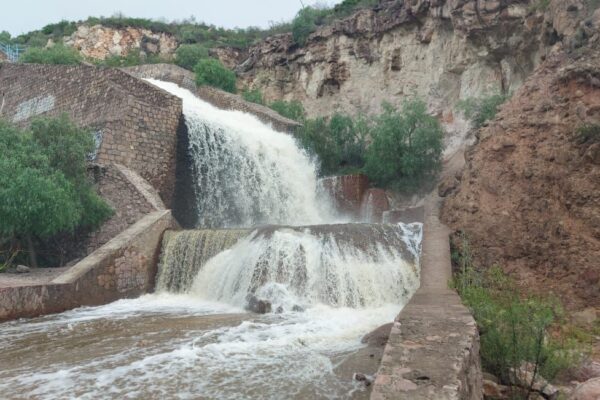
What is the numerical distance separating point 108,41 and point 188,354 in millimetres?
30505

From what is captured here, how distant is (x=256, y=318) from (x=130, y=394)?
3218 mm

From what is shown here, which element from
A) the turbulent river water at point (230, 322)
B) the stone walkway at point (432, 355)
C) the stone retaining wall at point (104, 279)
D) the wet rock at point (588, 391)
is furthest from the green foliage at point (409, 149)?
the wet rock at point (588, 391)

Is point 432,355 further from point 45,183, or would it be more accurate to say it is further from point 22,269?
point 22,269

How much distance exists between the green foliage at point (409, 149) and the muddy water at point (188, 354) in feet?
27.4

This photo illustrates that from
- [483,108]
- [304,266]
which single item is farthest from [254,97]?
[304,266]

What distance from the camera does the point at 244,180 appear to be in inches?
588

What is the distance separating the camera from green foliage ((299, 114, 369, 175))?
17812mm

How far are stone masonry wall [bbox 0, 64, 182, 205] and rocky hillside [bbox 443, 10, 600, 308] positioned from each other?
28.5 feet

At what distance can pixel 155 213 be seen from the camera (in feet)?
36.0

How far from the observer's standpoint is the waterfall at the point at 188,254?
959cm

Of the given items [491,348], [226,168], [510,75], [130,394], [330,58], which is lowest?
[130,394]

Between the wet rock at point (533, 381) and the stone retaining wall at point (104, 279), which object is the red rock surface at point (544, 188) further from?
the stone retaining wall at point (104, 279)

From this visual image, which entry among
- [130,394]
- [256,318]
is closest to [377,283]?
[256,318]

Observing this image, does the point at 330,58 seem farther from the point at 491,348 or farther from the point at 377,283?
the point at 491,348
